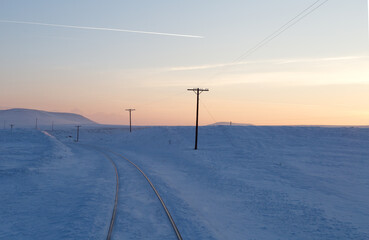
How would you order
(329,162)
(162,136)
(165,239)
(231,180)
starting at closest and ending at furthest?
1. (165,239)
2. (231,180)
3. (329,162)
4. (162,136)

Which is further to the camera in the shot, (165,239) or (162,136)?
(162,136)

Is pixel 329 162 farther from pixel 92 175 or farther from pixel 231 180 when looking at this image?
pixel 92 175

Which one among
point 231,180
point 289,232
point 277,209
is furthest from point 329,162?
point 289,232

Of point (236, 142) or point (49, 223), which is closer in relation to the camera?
point (49, 223)

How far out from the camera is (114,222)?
10.5 m

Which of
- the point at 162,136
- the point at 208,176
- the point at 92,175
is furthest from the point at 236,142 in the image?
the point at 92,175

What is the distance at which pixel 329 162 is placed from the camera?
3120 centimetres

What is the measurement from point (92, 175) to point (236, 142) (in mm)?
40564

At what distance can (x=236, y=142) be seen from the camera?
58344 millimetres

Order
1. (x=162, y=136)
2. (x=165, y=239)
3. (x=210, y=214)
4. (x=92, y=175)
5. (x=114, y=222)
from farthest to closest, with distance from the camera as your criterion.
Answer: (x=162, y=136) → (x=92, y=175) → (x=210, y=214) → (x=114, y=222) → (x=165, y=239)

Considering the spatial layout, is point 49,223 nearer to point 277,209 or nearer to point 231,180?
point 277,209

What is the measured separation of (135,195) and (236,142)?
4546cm

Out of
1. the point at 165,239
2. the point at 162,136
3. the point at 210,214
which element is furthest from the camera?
the point at 162,136

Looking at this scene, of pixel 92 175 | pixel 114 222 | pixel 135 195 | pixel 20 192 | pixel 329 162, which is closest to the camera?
pixel 114 222
